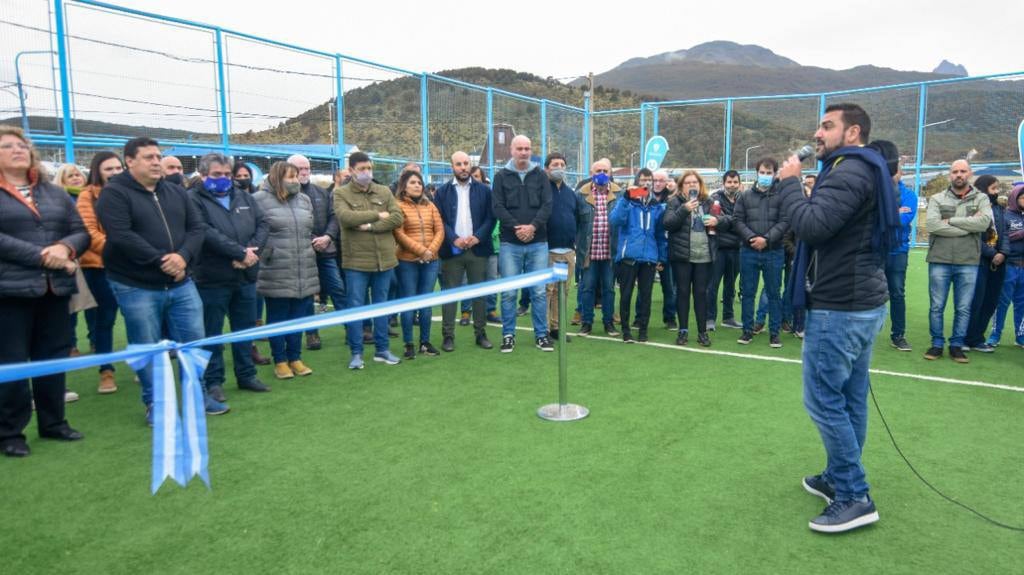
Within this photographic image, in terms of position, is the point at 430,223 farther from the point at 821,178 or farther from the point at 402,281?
the point at 821,178

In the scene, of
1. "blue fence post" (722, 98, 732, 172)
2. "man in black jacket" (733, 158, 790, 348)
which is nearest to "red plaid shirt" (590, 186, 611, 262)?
"man in black jacket" (733, 158, 790, 348)

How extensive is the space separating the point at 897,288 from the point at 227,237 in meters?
6.55

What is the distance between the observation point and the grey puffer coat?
5.71m

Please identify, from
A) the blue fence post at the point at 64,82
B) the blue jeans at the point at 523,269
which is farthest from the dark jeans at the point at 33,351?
the blue fence post at the point at 64,82

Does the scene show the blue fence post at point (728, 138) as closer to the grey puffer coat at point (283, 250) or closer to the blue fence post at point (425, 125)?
the blue fence post at point (425, 125)

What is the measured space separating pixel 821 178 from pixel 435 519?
252 cm

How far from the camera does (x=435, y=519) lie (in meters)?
3.29

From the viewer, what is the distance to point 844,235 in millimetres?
3080

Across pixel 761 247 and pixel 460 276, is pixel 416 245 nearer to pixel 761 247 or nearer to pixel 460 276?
pixel 460 276

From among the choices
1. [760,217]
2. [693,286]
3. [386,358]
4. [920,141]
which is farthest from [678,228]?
[920,141]

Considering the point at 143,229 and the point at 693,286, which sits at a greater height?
→ the point at 143,229

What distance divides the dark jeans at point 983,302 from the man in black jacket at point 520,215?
14.8 feet

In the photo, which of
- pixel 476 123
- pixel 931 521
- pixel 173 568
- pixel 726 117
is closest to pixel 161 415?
pixel 173 568

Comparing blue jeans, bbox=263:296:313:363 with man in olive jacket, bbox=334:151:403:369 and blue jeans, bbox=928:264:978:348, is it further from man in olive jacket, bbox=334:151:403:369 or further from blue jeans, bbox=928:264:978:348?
blue jeans, bbox=928:264:978:348
